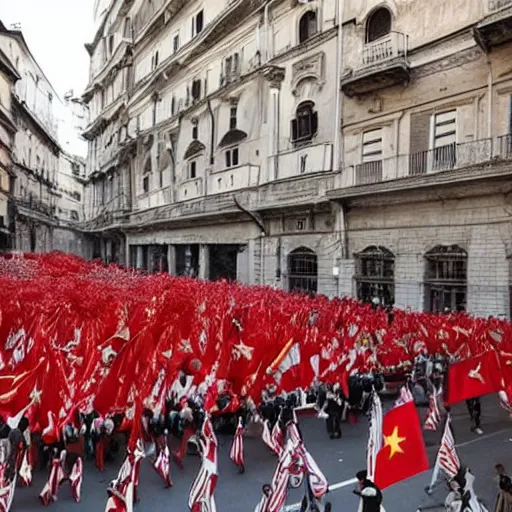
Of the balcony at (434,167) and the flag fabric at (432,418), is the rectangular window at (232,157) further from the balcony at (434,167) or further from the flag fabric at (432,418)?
the flag fabric at (432,418)

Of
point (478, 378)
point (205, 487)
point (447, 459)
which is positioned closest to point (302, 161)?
point (478, 378)

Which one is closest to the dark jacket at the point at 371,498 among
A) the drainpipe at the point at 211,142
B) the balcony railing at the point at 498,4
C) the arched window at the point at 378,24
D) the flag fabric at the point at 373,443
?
the flag fabric at the point at 373,443

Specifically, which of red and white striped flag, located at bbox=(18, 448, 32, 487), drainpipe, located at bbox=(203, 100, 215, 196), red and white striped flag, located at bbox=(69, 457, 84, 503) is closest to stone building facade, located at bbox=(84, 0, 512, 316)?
drainpipe, located at bbox=(203, 100, 215, 196)

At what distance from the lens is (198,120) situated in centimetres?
3612

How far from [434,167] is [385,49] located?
550 centimetres

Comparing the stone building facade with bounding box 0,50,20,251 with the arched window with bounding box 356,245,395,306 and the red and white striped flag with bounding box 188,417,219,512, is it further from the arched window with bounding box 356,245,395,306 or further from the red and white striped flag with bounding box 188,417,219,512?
the red and white striped flag with bounding box 188,417,219,512

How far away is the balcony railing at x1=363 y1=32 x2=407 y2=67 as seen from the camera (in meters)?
22.3

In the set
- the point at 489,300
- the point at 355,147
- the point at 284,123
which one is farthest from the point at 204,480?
the point at 284,123

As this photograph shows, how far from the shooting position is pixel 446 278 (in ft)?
66.9

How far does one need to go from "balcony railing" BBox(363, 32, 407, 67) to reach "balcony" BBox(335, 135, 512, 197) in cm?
385

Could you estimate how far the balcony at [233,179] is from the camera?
2983 cm

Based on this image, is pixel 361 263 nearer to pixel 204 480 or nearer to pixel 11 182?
pixel 204 480

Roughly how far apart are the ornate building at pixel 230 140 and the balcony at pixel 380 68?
5.24ft

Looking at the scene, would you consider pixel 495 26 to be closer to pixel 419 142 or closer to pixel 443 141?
pixel 443 141
